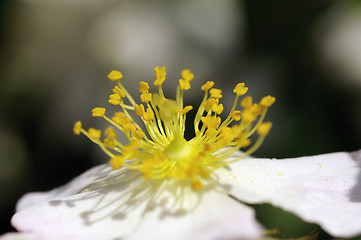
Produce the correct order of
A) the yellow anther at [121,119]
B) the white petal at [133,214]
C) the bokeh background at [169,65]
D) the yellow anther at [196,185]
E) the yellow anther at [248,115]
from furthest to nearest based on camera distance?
1. the bokeh background at [169,65]
2. the yellow anther at [121,119]
3. the yellow anther at [248,115]
4. the yellow anther at [196,185]
5. the white petal at [133,214]

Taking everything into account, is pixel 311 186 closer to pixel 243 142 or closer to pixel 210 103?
pixel 243 142

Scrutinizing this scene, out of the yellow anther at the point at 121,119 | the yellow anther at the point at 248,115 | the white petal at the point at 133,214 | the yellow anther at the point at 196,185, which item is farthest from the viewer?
the yellow anther at the point at 121,119

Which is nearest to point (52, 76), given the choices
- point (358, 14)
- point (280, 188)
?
point (358, 14)

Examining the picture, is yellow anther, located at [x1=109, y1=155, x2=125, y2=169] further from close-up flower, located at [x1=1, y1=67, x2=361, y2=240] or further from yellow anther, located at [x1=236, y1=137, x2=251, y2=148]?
yellow anther, located at [x1=236, y1=137, x2=251, y2=148]

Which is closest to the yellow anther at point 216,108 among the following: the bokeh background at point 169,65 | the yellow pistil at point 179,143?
the yellow pistil at point 179,143

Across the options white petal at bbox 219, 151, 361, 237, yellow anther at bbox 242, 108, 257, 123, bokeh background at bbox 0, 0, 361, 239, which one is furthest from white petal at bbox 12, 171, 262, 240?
bokeh background at bbox 0, 0, 361, 239

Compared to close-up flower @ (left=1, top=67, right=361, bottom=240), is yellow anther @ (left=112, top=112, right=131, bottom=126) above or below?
above

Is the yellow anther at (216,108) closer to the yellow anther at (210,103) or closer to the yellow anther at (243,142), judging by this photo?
the yellow anther at (210,103)

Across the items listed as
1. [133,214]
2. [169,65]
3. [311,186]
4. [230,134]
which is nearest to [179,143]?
[230,134]
